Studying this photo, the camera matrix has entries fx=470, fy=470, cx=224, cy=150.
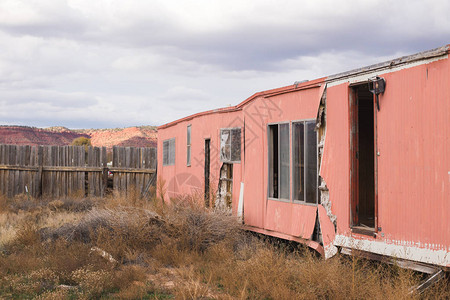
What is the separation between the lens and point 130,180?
1978cm

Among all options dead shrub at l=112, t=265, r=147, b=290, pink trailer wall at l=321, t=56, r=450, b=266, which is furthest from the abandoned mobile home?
dead shrub at l=112, t=265, r=147, b=290

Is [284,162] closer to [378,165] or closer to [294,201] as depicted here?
[294,201]

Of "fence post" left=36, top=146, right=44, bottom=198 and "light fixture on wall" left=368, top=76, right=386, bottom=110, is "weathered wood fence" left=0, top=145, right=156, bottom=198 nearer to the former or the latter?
"fence post" left=36, top=146, right=44, bottom=198

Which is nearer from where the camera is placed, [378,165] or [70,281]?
[378,165]

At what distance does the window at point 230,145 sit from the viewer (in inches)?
428

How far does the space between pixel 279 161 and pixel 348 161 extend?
2.15 metres

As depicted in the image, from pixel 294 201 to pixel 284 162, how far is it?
2.68 feet

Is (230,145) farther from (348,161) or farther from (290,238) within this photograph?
(348,161)

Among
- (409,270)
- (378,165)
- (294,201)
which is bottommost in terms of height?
(409,270)

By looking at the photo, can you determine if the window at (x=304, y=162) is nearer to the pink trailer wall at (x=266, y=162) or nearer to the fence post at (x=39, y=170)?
the pink trailer wall at (x=266, y=162)

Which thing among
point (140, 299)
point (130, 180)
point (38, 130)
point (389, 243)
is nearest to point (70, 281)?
point (140, 299)

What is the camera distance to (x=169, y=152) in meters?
16.5

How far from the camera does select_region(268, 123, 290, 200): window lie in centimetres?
886

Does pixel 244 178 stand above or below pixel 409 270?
above
